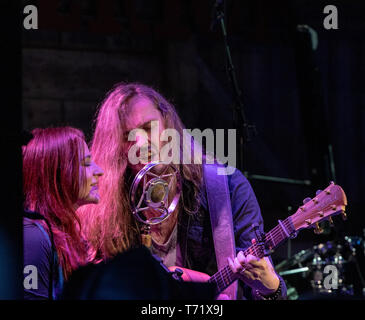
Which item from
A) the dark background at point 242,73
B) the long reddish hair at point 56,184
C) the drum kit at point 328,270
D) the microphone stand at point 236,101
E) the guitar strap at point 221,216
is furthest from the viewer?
the dark background at point 242,73

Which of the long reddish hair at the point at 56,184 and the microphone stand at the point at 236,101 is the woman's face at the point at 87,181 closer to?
the long reddish hair at the point at 56,184

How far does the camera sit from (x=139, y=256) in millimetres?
1001

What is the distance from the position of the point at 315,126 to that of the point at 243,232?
2.87m

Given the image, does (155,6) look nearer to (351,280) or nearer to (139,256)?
(351,280)

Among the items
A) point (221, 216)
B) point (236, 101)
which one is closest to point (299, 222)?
point (221, 216)

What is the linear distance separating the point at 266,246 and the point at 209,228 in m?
0.41

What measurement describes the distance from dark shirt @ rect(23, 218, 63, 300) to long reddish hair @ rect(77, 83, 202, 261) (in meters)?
0.52

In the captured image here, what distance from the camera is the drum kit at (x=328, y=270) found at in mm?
4625

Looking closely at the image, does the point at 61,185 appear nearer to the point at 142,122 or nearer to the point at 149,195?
the point at 149,195

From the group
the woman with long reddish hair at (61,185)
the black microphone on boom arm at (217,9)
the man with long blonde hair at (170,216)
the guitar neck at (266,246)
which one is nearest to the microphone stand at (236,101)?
the black microphone on boom arm at (217,9)

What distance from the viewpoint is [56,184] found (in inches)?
90.8

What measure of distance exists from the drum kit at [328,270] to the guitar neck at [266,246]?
224 cm

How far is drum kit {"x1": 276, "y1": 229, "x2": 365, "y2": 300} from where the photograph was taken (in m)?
4.62
